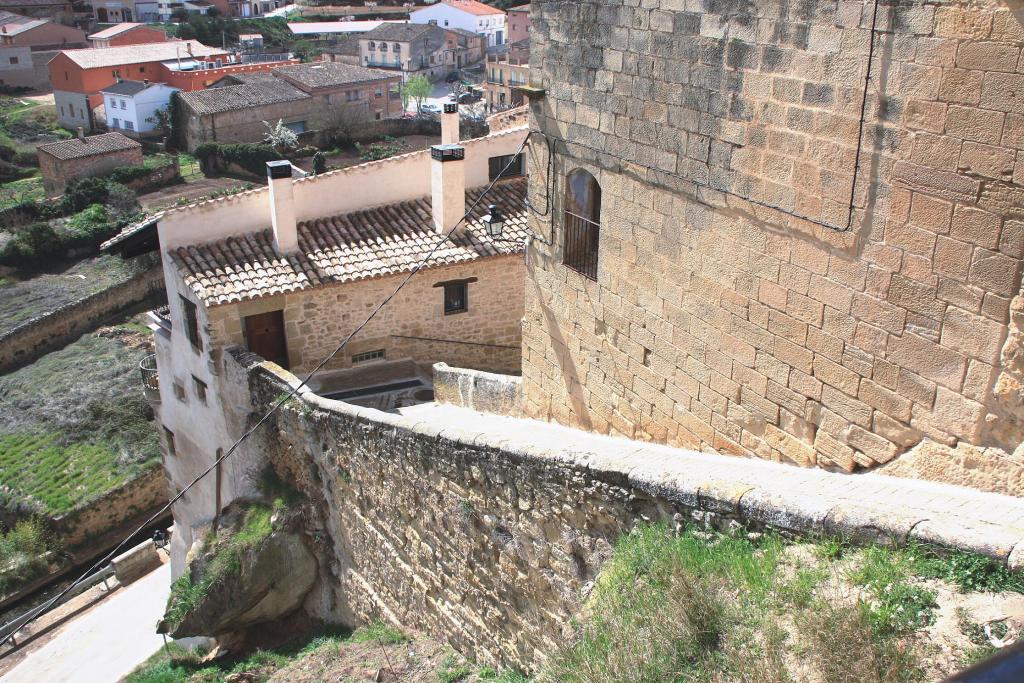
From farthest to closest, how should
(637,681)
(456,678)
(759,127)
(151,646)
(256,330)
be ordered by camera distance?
(151,646) → (256,330) → (456,678) → (759,127) → (637,681)

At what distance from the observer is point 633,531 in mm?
6410

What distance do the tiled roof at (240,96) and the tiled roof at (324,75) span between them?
1.07 meters

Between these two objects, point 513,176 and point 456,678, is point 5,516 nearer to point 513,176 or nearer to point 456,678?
point 513,176

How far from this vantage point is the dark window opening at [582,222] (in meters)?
8.77

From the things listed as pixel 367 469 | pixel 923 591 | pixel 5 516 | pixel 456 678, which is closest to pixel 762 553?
pixel 923 591

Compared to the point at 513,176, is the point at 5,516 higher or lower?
lower

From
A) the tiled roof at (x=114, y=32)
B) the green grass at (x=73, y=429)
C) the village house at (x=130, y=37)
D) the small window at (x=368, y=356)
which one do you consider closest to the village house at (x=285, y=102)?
the village house at (x=130, y=37)

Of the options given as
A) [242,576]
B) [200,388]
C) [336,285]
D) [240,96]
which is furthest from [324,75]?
[242,576]

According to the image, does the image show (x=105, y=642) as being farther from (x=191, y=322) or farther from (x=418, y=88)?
(x=418, y=88)

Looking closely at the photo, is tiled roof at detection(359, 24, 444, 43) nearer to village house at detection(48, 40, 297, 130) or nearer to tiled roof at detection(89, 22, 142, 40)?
village house at detection(48, 40, 297, 130)

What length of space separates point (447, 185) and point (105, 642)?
1001 cm

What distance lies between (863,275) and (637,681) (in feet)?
9.62

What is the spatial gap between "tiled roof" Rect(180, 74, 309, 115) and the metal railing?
162 feet

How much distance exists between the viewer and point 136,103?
5712 cm
